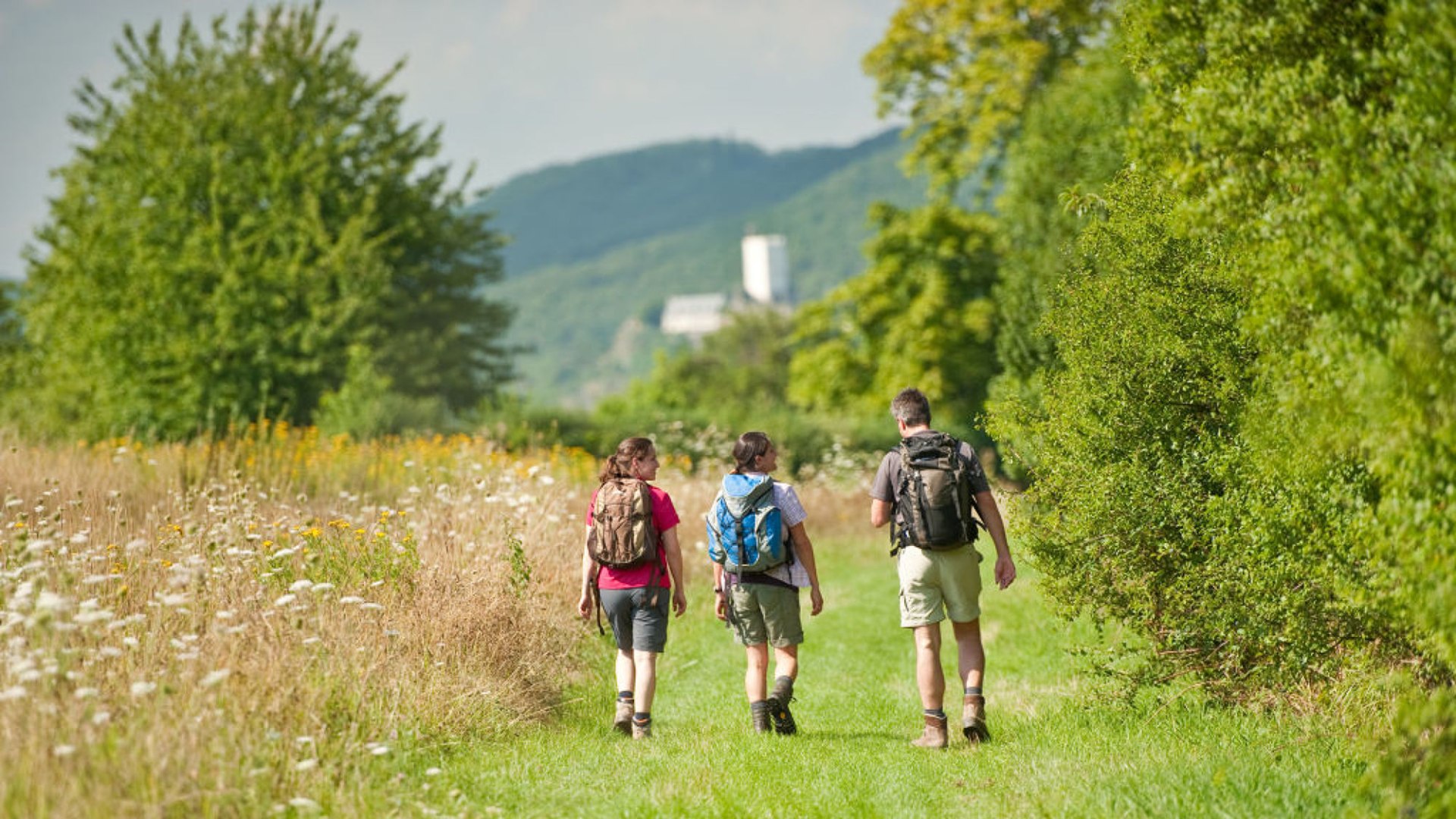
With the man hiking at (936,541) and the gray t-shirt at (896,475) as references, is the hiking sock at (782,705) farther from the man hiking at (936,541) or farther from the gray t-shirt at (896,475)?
the gray t-shirt at (896,475)

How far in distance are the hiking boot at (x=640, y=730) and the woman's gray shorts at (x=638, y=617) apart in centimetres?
42

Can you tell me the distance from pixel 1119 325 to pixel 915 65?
25.4 metres

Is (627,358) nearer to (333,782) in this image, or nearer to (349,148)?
(349,148)

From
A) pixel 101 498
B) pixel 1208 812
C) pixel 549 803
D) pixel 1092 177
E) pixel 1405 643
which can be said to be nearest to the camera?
pixel 1208 812

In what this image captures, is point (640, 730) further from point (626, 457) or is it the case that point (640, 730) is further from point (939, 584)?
point (939, 584)

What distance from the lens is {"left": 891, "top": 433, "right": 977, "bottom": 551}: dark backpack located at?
7.15 meters

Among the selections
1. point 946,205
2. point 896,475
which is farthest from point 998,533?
point 946,205

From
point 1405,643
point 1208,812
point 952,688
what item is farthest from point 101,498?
point 1405,643

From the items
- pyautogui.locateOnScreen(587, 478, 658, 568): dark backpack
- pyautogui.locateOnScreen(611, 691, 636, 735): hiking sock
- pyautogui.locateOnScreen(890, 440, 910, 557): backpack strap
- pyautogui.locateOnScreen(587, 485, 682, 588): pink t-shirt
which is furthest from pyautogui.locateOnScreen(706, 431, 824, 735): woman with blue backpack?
pyautogui.locateOnScreen(611, 691, 636, 735): hiking sock

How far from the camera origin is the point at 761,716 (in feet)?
25.4

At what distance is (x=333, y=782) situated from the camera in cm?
580

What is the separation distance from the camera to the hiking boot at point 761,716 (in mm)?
7730

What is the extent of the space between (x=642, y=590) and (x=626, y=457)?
75 cm

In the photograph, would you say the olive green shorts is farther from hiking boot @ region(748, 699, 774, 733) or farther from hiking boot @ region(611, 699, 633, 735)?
hiking boot @ region(611, 699, 633, 735)
